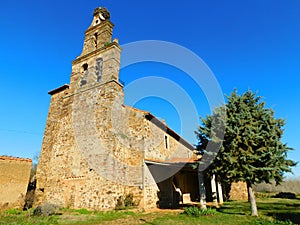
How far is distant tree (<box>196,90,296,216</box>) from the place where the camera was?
9.08 metres

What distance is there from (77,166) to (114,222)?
6048mm

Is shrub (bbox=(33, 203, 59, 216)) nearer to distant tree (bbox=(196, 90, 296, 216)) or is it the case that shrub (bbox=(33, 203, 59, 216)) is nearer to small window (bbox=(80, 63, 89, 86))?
distant tree (bbox=(196, 90, 296, 216))

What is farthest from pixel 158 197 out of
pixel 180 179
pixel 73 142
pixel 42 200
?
pixel 42 200

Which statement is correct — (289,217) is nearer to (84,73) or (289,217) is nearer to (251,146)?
(251,146)

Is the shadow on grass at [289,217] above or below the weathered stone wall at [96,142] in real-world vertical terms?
below

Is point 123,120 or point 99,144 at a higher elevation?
point 123,120

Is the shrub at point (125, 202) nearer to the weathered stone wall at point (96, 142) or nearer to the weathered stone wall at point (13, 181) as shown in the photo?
the weathered stone wall at point (96, 142)

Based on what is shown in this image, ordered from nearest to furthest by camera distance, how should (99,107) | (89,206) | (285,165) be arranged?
(285,165), (89,206), (99,107)

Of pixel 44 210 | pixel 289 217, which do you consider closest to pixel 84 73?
pixel 44 210

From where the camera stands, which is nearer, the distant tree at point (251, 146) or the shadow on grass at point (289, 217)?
the shadow on grass at point (289, 217)

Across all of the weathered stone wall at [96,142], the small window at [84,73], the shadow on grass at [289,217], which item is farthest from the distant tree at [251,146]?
the small window at [84,73]

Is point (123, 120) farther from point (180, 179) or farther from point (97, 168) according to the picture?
point (180, 179)

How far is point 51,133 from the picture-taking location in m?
16.2

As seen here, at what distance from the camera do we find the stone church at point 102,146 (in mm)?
12008
